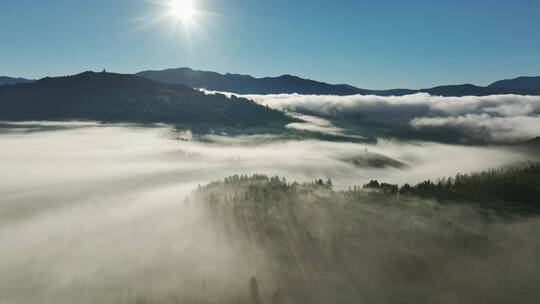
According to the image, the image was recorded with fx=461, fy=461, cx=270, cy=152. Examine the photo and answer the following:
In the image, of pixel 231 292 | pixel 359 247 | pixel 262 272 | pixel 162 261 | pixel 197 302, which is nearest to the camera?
pixel 197 302

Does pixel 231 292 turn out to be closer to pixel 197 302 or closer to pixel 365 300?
pixel 197 302

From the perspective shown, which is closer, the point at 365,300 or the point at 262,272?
the point at 365,300

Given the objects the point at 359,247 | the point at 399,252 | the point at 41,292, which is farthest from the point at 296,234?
the point at 41,292

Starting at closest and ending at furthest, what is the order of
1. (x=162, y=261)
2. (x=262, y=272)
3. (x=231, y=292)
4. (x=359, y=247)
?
1. (x=231, y=292)
2. (x=262, y=272)
3. (x=359, y=247)
4. (x=162, y=261)

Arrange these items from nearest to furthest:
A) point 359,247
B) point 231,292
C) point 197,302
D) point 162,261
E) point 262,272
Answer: point 197,302
point 231,292
point 262,272
point 359,247
point 162,261

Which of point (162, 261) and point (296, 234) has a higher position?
point (296, 234)

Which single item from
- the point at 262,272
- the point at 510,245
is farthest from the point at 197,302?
the point at 510,245

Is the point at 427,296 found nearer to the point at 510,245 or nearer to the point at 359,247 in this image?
the point at 359,247

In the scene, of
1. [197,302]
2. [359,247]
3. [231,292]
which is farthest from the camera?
[359,247]

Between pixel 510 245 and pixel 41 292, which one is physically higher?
pixel 510 245
